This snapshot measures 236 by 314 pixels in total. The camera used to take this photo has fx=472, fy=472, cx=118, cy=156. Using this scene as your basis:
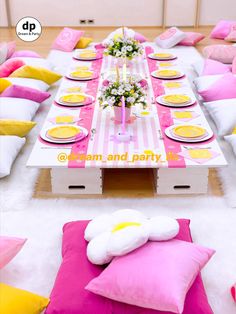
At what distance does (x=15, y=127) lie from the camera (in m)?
3.07

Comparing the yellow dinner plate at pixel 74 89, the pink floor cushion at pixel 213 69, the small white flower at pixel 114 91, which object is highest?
the small white flower at pixel 114 91

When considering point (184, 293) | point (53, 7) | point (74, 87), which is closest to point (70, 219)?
point (184, 293)

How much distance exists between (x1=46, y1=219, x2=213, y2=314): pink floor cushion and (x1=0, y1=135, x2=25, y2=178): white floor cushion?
892mm

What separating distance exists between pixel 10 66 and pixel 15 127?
1.41 m

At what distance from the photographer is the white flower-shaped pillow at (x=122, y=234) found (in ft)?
5.98

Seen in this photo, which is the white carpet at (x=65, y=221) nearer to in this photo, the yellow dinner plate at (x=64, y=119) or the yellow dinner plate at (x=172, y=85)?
the yellow dinner plate at (x=64, y=119)

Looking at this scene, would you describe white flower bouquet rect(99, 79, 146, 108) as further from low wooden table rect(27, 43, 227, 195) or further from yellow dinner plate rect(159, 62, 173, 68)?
yellow dinner plate rect(159, 62, 173, 68)

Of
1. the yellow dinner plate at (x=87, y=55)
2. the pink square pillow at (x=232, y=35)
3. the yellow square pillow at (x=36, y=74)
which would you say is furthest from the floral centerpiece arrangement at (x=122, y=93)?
the pink square pillow at (x=232, y=35)

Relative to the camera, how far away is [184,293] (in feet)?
5.52

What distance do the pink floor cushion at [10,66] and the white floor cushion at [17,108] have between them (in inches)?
31.5

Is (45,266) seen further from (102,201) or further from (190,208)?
(190,208)

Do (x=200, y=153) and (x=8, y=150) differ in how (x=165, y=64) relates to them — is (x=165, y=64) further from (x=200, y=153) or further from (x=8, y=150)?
(x=8, y=150)

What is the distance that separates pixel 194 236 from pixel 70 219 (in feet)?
2.08

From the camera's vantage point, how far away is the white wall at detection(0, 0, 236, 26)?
7.37m
